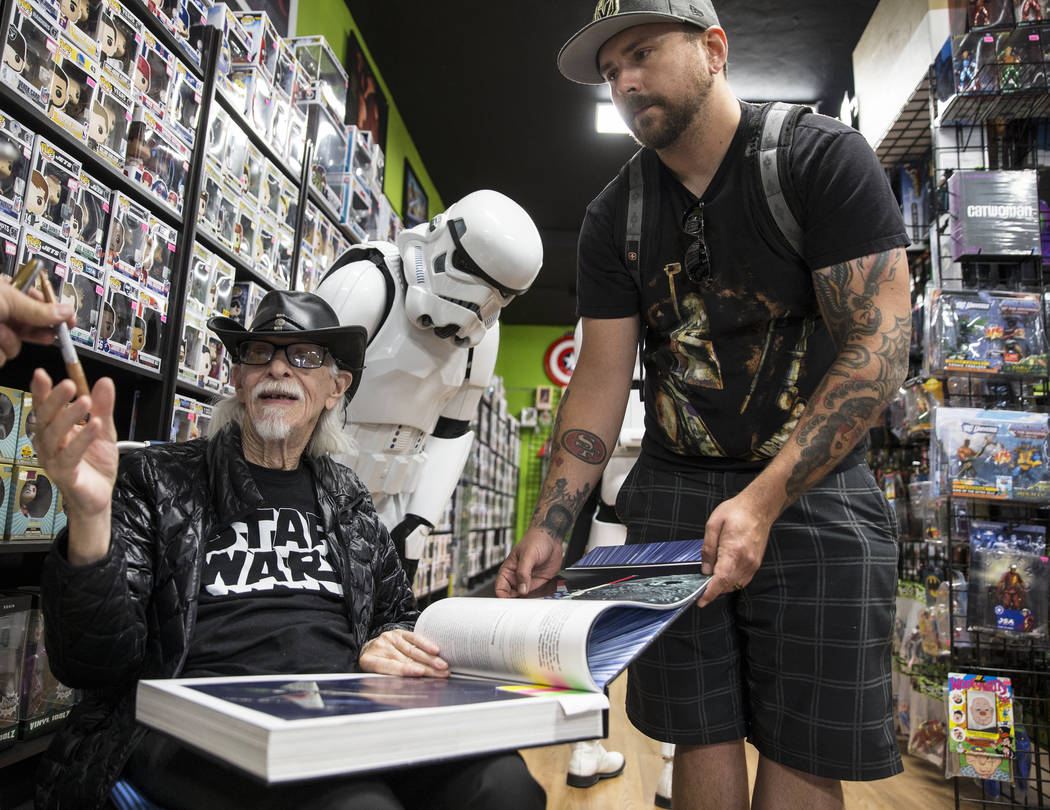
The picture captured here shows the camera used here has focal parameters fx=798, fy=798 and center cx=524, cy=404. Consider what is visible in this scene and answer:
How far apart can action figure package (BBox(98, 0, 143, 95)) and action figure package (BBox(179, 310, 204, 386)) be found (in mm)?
682

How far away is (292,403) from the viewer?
5.24 ft

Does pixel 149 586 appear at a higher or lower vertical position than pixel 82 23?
lower

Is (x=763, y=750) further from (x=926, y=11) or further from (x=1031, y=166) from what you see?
(x=926, y=11)

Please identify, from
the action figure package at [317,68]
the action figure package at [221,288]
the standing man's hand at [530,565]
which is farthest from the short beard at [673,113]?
the action figure package at [317,68]

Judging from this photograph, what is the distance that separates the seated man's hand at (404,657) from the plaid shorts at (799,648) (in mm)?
423

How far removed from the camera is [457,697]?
0.77 m

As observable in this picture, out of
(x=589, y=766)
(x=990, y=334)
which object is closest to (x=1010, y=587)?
(x=990, y=334)

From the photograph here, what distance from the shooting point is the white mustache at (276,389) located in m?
1.59

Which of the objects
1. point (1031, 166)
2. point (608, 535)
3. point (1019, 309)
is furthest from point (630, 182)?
point (1031, 166)

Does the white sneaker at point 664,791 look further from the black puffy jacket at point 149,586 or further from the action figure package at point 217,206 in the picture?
the action figure package at point 217,206

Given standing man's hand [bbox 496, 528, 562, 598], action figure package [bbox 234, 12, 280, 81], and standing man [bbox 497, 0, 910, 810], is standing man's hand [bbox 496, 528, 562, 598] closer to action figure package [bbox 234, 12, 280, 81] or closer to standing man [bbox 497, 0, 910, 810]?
standing man [bbox 497, 0, 910, 810]

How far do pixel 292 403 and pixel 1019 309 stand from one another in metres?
2.65

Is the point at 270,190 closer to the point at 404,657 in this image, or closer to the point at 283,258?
the point at 283,258

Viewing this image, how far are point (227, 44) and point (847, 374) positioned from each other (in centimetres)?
246
